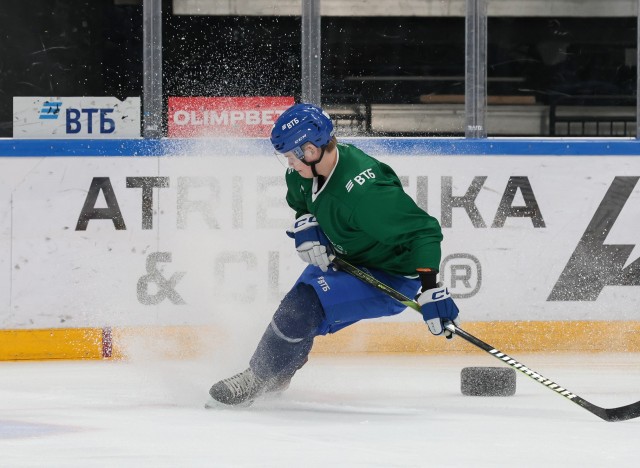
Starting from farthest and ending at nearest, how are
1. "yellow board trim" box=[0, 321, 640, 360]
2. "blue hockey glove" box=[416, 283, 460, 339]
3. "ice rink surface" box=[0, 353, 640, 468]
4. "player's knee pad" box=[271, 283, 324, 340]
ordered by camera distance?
"yellow board trim" box=[0, 321, 640, 360]
"player's knee pad" box=[271, 283, 324, 340]
"blue hockey glove" box=[416, 283, 460, 339]
"ice rink surface" box=[0, 353, 640, 468]

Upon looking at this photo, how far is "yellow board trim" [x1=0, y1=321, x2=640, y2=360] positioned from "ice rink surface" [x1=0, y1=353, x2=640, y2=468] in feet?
0.43

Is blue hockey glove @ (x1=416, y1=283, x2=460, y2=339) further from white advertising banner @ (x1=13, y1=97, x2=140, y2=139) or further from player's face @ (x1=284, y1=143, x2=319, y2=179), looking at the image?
white advertising banner @ (x1=13, y1=97, x2=140, y2=139)

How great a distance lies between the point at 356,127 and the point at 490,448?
2697 mm

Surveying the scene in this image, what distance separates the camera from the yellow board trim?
5.77 metres

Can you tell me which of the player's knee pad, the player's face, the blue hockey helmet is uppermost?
the blue hockey helmet

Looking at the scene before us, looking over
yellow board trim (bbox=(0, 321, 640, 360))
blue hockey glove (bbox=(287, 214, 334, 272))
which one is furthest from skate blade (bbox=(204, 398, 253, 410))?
yellow board trim (bbox=(0, 321, 640, 360))

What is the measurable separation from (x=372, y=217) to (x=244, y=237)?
187 centimetres

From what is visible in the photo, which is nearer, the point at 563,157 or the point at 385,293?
the point at 385,293

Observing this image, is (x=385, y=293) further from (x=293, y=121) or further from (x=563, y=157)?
(x=563, y=157)

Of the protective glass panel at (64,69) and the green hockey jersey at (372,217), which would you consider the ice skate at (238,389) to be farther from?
the protective glass panel at (64,69)

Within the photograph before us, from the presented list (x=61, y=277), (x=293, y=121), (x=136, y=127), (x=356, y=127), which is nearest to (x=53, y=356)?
(x=61, y=277)

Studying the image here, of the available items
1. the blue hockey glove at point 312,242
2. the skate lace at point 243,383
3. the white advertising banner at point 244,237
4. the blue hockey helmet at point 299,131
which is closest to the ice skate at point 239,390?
the skate lace at point 243,383

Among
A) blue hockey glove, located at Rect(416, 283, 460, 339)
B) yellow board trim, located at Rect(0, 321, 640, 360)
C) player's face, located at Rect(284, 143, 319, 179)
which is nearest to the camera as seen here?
blue hockey glove, located at Rect(416, 283, 460, 339)

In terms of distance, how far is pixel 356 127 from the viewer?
6.08 metres
